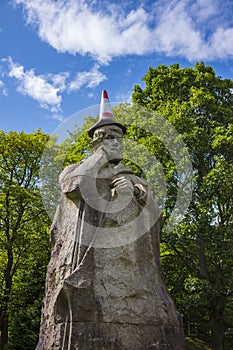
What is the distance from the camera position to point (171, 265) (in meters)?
17.5

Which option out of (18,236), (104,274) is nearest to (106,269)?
(104,274)

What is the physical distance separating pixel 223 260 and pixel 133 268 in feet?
36.2

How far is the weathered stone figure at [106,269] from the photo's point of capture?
4.93m

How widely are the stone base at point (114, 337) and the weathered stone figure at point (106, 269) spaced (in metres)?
0.01

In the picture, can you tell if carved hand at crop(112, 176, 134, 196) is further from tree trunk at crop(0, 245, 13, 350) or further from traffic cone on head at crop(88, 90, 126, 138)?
tree trunk at crop(0, 245, 13, 350)

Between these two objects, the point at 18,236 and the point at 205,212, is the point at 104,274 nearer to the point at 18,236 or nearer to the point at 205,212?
the point at 205,212

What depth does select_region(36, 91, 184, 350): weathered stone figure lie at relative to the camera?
16.2ft

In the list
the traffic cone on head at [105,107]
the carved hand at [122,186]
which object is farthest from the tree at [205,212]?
the carved hand at [122,186]

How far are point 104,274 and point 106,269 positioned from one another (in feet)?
0.26

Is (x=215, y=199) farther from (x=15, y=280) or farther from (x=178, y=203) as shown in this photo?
(x=15, y=280)

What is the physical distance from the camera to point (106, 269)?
5.32 m

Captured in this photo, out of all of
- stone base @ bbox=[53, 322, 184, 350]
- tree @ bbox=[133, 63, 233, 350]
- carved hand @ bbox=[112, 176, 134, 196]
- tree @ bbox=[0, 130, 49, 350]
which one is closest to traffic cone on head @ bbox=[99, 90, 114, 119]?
carved hand @ bbox=[112, 176, 134, 196]

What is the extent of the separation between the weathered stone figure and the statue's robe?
0.04ft

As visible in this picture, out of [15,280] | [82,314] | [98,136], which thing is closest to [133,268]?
[82,314]
